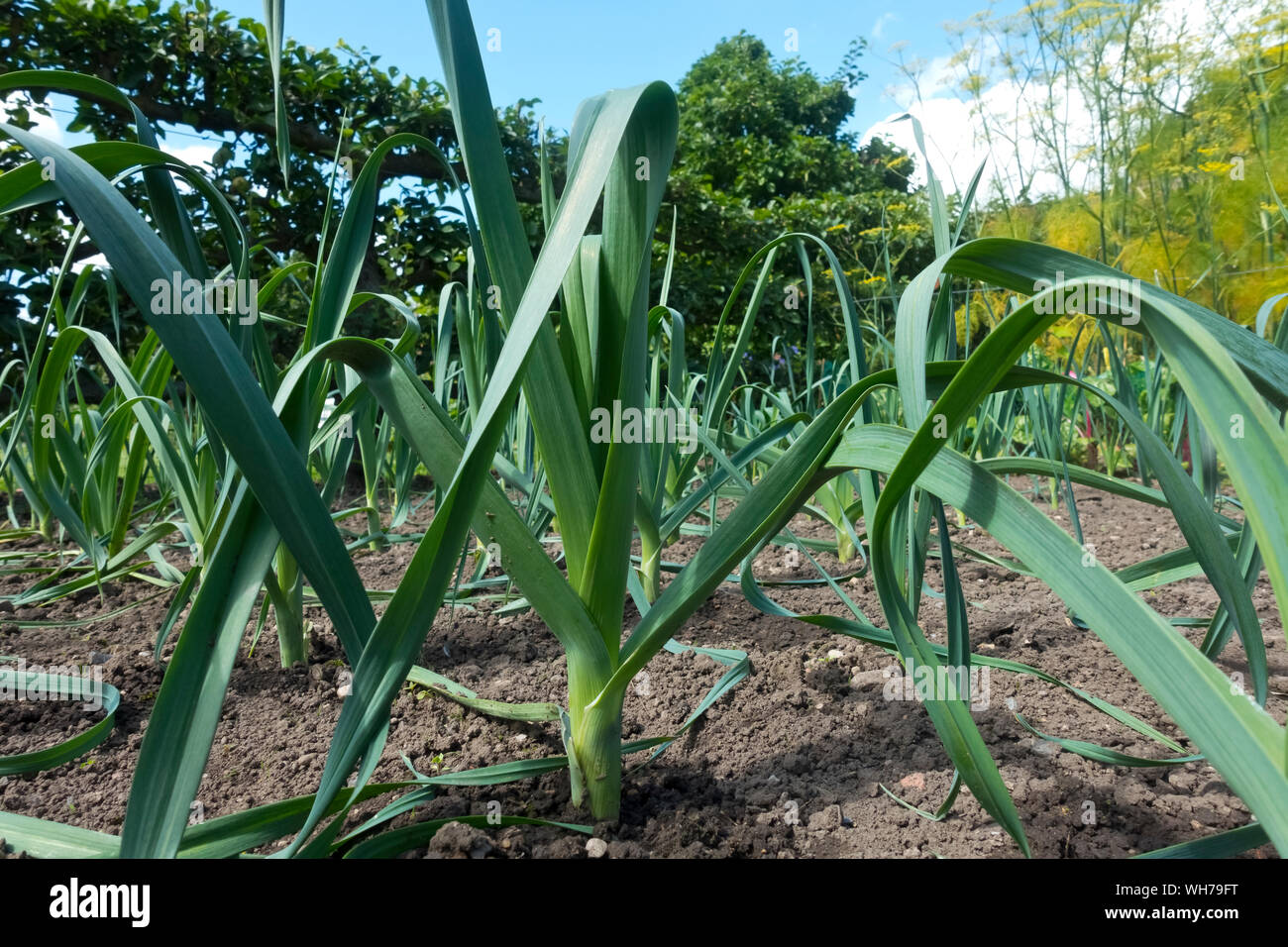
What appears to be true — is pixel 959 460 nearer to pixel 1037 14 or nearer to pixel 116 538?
pixel 116 538

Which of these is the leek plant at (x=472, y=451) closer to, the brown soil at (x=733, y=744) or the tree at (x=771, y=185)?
the brown soil at (x=733, y=744)

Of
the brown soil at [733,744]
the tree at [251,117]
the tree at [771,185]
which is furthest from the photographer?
the tree at [771,185]

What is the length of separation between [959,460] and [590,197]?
29 centimetres

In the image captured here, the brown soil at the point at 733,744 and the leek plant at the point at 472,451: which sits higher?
the leek plant at the point at 472,451

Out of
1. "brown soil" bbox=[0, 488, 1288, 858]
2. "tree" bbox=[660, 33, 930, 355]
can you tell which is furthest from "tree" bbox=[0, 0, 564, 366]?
"brown soil" bbox=[0, 488, 1288, 858]

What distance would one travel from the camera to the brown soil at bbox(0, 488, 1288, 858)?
26.3 inches

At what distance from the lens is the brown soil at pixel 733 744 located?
0.67 m

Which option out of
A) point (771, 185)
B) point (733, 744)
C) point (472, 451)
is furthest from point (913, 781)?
point (771, 185)

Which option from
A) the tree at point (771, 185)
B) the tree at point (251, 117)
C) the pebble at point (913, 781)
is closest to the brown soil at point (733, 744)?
the pebble at point (913, 781)

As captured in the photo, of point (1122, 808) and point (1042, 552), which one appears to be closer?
point (1042, 552)

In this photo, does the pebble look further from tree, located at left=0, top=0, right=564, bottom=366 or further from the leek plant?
tree, located at left=0, top=0, right=564, bottom=366

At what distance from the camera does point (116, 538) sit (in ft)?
4.42
